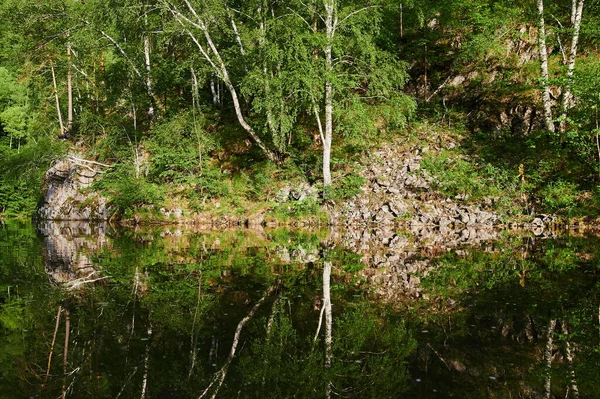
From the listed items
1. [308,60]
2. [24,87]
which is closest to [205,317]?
[308,60]

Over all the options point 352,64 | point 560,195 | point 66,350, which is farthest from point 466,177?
point 66,350

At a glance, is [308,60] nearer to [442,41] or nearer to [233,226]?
[233,226]

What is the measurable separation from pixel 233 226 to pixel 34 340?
17.4 m

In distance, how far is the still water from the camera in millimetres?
5363

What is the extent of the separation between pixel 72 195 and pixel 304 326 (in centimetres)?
2724

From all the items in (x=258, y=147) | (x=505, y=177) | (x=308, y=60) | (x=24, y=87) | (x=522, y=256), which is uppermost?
(x=24, y=87)

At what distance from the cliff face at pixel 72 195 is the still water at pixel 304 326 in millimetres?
15429

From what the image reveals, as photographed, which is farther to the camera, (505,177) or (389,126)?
(389,126)

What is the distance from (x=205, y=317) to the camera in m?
7.68

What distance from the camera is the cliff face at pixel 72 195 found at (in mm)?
28750

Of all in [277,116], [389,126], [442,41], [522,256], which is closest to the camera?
[522,256]

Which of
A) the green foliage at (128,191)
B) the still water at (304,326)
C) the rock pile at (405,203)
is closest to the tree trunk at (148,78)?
the green foliage at (128,191)

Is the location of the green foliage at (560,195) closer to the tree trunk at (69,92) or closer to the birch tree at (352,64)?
the birch tree at (352,64)

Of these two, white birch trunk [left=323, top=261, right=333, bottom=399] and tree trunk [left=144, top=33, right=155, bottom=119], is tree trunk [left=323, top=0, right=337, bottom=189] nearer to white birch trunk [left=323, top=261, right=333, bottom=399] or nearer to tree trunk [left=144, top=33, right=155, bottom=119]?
white birch trunk [left=323, top=261, right=333, bottom=399]
